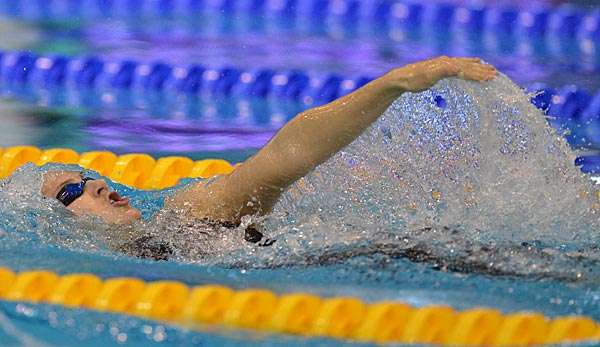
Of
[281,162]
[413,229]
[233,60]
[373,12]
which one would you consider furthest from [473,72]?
[373,12]


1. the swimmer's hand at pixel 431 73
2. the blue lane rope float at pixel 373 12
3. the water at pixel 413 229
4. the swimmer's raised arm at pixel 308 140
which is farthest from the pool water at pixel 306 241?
the blue lane rope float at pixel 373 12

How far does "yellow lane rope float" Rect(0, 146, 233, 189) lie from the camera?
3.83 meters

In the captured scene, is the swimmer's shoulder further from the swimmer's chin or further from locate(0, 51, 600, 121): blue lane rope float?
locate(0, 51, 600, 121): blue lane rope float

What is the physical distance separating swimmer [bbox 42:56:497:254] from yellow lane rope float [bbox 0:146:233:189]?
88 centimetres

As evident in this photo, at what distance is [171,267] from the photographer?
8.68ft

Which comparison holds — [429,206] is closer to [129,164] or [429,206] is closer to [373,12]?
[129,164]

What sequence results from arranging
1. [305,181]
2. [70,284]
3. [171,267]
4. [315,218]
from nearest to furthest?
1. [70,284]
2. [171,267]
3. [315,218]
4. [305,181]

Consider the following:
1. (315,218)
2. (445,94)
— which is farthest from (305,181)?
(445,94)

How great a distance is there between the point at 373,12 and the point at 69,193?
353 centimetres

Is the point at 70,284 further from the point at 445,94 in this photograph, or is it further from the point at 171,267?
the point at 445,94

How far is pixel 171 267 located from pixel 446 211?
0.73m

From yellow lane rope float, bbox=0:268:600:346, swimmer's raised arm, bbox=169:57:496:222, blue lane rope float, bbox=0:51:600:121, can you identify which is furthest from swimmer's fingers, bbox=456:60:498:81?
blue lane rope float, bbox=0:51:600:121

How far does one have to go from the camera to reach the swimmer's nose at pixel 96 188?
2.88 m

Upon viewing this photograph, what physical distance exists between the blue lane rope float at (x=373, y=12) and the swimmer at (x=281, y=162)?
3267 millimetres
